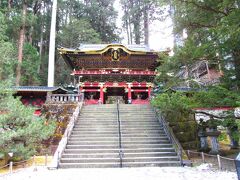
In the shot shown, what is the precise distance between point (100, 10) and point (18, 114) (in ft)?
90.8

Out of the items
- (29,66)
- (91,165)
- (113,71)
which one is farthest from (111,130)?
(29,66)

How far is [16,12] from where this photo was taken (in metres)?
25.5

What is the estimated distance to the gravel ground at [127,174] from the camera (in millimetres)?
6812

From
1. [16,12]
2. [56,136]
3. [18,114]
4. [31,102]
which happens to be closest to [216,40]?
[18,114]

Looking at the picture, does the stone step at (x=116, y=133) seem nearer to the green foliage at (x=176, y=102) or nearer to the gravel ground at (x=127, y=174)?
the green foliage at (x=176, y=102)

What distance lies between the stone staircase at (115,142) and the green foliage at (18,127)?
1310 mm

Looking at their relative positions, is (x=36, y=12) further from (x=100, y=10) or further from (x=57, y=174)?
(x=57, y=174)

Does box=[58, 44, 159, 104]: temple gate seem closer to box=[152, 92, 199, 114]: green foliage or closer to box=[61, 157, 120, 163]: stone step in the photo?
box=[152, 92, 199, 114]: green foliage

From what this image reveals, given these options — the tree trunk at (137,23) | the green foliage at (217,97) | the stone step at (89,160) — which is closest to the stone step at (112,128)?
the stone step at (89,160)

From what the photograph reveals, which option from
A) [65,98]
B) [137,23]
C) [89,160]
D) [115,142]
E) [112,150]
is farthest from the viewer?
[137,23]

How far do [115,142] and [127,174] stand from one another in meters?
3.01

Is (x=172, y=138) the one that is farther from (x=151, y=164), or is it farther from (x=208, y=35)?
(x=208, y=35)

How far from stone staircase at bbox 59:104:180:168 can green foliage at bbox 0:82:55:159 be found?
1.31m

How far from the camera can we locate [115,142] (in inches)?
405
